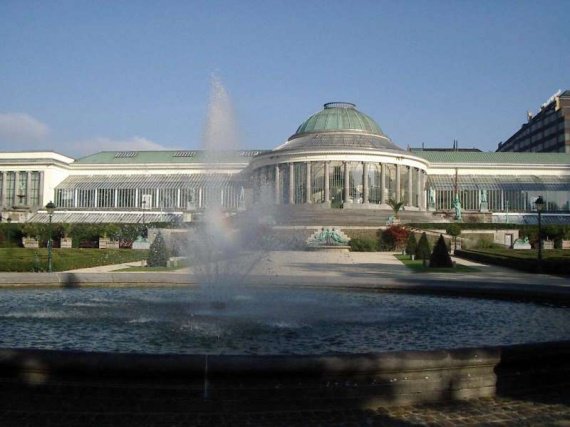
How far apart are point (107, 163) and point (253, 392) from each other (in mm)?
93605

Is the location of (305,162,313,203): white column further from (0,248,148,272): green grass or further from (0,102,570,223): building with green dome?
(0,248,148,272): green grass

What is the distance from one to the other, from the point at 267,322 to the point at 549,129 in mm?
124882

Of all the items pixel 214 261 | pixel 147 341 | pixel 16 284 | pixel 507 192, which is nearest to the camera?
pixel 147 341

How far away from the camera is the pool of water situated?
10531 mm

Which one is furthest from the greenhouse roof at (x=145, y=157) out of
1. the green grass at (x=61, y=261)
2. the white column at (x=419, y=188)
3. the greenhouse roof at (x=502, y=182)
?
the green grass at (x=61, y=261)

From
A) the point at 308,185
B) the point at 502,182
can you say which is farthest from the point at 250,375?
the point at 502,182

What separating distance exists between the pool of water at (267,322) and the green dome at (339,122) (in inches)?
2752

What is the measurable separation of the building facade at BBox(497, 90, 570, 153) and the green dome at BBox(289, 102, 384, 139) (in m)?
47.0

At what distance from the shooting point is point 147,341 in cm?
1068

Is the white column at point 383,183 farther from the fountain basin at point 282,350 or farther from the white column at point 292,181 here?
the fountain basin at point 282,350

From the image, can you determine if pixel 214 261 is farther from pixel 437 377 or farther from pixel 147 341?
pixel 437 377

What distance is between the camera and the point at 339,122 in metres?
87.1

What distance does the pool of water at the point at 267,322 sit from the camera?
34.6ft

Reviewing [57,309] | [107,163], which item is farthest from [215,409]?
[107,163]
